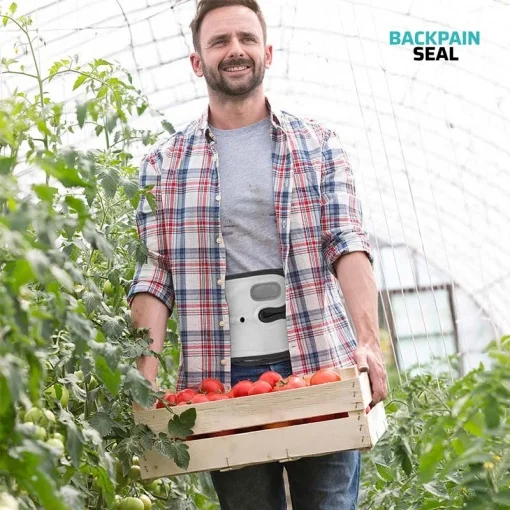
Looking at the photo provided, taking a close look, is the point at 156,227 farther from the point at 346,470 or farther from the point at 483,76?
the point at 483,76

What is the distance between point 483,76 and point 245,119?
20.9ft

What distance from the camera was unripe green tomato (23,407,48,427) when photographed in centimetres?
200

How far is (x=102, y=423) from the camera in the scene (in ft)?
8.77

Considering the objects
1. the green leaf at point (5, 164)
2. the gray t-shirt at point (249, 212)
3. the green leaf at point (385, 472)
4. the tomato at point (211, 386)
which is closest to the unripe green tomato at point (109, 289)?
the gray t-shirt at point (249, 212)

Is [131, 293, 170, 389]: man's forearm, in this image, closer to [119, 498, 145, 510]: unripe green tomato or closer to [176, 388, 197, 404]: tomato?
[176, 388, 197, 404]: tomato

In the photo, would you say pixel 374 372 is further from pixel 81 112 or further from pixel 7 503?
pixel 7 503

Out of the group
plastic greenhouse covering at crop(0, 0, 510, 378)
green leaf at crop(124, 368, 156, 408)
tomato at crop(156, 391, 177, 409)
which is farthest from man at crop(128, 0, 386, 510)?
plastic greenhouse covering at crop(0, 0, 510, 378)

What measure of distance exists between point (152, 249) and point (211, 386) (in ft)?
1.58

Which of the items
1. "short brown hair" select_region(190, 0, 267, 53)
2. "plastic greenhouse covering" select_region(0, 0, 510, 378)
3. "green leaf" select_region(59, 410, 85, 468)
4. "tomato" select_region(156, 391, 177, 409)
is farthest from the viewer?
"plastic greenhouse covering" select_region(0, 0, 510, 378)

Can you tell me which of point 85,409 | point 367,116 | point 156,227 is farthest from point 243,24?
point 367,116

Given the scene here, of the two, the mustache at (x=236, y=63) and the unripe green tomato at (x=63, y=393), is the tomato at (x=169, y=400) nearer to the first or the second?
the unripe green tomato at (x=63, y=393)

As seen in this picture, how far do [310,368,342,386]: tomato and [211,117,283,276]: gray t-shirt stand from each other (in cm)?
47

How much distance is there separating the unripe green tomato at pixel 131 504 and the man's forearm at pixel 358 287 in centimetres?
72

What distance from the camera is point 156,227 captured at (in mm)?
3117
